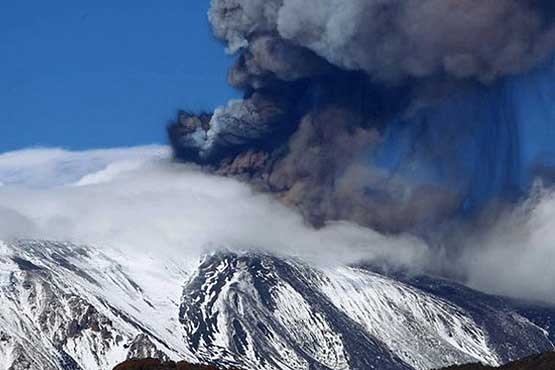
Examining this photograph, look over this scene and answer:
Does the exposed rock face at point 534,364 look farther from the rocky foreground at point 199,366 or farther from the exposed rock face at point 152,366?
the exposed rock face at point 152,366

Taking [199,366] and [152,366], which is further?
[199,366]

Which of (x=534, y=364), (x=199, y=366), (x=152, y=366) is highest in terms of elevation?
(x=534, y=364)

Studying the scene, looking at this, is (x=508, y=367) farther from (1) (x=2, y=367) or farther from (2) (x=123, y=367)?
(1) (x=2, y=367)

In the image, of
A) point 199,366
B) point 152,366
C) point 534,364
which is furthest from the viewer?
point 534,364

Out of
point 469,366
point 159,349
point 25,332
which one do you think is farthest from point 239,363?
point 469,366

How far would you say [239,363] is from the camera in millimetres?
199000

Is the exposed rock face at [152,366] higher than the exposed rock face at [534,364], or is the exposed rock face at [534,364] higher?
the exposed rock face at [534,364]

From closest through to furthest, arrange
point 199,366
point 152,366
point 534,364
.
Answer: point 152,366 → point 199,366 → point 534,364

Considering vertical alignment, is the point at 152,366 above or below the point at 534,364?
below

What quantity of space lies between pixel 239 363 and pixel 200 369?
79.4m

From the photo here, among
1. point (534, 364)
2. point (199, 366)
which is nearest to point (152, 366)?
point (199, 366)

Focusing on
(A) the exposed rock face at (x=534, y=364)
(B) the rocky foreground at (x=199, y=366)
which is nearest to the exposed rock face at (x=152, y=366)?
(B) the rocky foreground at (x=199, y=366)

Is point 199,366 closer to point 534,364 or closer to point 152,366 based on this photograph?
point 152,366

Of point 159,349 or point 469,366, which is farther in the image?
point 159,349
